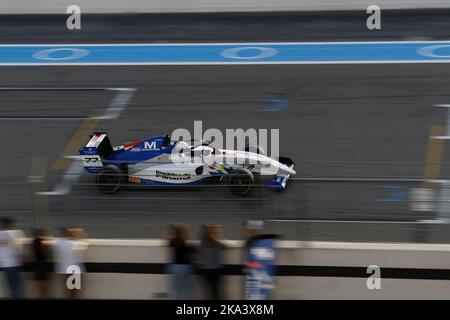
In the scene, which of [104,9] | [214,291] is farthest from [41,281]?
[104,9]

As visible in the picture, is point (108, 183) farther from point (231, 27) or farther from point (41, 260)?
point (231, 27)

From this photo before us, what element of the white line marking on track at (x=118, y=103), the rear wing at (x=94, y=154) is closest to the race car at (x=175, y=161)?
the rear wing at (x=94, y=154)

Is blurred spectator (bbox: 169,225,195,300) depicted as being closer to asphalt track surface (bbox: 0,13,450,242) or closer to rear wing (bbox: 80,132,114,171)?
asphalt track surface (bbox: 0,13,450,242)

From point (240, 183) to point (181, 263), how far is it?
5.42 ft

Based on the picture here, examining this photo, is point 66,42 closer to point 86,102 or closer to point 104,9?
point 104,9

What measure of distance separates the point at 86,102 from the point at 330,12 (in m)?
6.58

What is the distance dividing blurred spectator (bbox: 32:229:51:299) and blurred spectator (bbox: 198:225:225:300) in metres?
1.64

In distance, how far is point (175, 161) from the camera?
38.3 ft

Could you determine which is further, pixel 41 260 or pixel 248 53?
pixel 248 53

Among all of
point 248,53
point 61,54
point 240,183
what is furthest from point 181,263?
point 61,54

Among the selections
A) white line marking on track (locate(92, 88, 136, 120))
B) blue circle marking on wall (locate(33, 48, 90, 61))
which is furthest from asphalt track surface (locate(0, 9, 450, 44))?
white line marking on track (locate(92, 88, 136, 120))

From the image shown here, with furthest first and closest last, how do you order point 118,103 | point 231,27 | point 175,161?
point 231,27 < point 118,103 < point 175,161

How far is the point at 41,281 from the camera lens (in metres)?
8.39

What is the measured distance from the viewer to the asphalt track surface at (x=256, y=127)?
28.2 ft
